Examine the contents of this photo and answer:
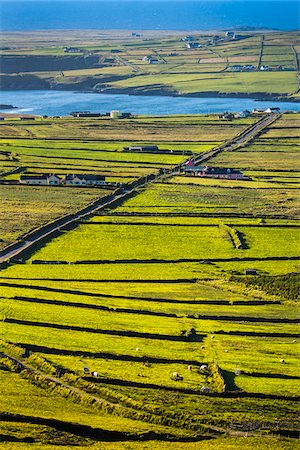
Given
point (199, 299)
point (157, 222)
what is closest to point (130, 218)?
point (157, 222)

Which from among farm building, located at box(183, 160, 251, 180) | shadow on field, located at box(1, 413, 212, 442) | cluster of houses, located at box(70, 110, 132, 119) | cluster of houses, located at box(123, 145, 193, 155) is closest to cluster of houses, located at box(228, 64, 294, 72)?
cluster of houses, located at box(70, 110, 132, 119)

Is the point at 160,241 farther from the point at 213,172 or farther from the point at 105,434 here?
the point at 105,434

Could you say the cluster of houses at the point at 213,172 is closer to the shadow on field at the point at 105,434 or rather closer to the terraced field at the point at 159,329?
the terraced field at the point at 159,329

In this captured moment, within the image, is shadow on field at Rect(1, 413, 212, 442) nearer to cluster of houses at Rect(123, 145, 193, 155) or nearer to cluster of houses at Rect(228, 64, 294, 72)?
cluster of houses at Rect(123, 145, 193, 155)

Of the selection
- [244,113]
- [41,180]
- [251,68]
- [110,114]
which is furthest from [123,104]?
[41,180]

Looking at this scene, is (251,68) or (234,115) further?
(251,68)
